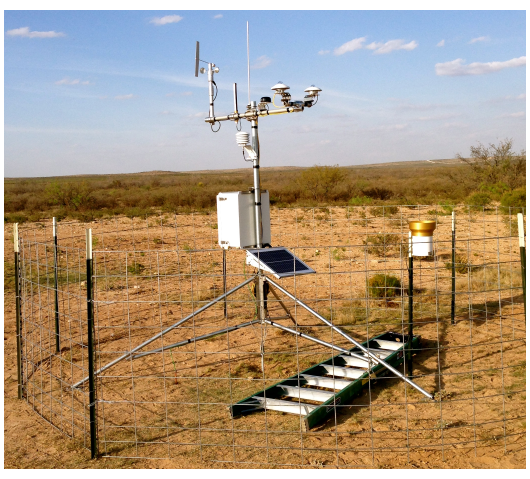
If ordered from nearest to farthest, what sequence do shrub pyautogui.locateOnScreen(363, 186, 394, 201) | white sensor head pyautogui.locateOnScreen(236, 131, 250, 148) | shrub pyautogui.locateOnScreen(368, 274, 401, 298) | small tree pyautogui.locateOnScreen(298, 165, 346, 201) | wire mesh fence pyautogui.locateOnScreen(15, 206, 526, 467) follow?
wire mesh fence pyautogui.locateOnScreen(15, 206, 526, 467), white sensor head pyautogui.locateOnScreen(236, 131, 250, 148), shrub pyautogui.locateOnScreen(368, 274, 401, 298), small tree pyautogui.locateOnScreen(298, 165, 346, 201), shrub pyautogui.locateOnScreen(363, 186, 394, 201)

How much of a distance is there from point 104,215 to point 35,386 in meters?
20.2

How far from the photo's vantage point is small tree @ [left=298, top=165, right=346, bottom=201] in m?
31.9

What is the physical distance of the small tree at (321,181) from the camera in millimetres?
31906

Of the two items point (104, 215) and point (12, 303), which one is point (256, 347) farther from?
point (104, 215)

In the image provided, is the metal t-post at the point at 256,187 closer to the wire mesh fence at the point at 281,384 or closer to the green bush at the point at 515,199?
the wire mesh fence at the point at 281,384

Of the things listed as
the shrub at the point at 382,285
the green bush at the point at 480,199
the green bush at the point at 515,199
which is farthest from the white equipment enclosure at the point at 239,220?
the green bush at the point at 480,199

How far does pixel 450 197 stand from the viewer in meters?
30.2

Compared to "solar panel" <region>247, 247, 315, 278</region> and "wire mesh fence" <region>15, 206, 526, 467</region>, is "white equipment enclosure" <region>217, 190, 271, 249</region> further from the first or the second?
"wire mesh fence" <region>15, 206, 526, 467</region>

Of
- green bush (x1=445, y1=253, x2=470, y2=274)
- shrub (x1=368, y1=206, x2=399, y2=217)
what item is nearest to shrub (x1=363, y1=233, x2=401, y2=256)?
green bush (x1=445, y1=253, x2=470, y2=274)

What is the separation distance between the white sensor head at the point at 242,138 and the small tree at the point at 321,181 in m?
24.5

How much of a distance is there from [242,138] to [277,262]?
168 cm

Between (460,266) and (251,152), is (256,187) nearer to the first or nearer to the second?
(251,152)

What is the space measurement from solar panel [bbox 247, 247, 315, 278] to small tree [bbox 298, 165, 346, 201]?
2464cm

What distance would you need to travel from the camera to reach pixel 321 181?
106 ft
